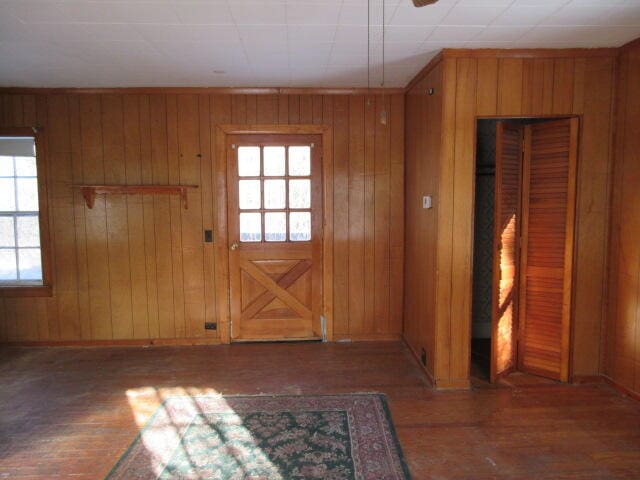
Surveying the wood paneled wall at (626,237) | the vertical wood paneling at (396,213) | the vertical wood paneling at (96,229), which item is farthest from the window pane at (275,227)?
the wood paneled wall at (626,237)

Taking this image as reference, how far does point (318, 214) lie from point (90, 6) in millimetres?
2521

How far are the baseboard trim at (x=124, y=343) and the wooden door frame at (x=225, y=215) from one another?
0.24 m

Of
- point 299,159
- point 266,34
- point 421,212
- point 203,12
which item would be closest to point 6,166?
point 299,159

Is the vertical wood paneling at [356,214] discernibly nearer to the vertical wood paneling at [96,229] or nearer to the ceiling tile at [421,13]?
the ceiling tile at [421,13]

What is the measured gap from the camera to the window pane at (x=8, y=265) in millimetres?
4188

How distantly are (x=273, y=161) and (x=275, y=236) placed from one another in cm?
76

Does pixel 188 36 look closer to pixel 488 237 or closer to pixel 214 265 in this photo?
pixel 214 265

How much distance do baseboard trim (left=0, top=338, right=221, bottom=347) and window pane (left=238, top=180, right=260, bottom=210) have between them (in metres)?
1.41

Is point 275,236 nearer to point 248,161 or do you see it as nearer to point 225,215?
point 225,215

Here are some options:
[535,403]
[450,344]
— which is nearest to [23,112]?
[450,344]

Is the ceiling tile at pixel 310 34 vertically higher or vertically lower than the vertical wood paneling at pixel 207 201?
higher

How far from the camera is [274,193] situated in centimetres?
423

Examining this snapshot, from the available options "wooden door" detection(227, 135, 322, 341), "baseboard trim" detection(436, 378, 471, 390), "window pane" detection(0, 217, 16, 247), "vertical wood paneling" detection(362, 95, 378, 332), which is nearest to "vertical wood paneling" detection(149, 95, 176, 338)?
"wooden door" detection(227, 135, 322, 341)

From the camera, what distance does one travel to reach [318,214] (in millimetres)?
4258
